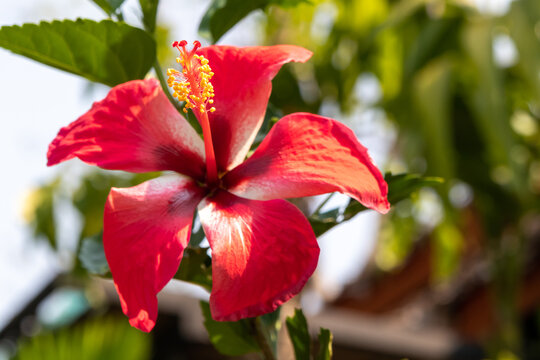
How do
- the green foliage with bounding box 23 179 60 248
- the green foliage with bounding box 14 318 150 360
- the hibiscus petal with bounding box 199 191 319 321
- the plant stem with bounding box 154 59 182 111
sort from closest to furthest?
the hibiscus petal with bounding box 199 191 319 321
the plant stem with bounding box 154 59 182 111
the green foliage with bounding box 14 318 150 360
the green foliage with bounding box 23 179 60 248

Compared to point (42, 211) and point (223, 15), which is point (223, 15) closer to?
point (223, 15)

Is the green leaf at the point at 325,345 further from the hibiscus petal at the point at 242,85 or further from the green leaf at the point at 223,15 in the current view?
the green leaf at the point at 223,15

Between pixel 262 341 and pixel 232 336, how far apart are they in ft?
0.17

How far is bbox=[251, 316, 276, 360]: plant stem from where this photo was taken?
0.39 m

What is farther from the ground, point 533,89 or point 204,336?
point 533,89

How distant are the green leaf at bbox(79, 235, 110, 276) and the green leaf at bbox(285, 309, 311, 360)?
0.45 ft

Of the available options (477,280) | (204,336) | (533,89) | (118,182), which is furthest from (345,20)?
(477,280)

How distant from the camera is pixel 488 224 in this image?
2459mm

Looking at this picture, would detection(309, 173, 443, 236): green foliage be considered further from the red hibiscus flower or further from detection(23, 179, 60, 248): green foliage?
detection(23, 179, 60, 248): green foliage

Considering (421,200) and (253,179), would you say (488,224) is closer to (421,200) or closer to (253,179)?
(421,200)

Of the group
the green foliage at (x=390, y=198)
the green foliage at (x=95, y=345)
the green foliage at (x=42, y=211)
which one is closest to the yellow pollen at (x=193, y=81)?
the green foliage at (x=390, y=198)

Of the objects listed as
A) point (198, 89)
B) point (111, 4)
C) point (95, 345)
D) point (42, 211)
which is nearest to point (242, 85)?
point (198, 89)

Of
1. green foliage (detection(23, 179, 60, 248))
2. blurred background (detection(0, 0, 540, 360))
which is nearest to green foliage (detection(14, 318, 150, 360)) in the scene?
blurred background (detection(0, 0, 540, 360))

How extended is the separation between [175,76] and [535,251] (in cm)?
313
